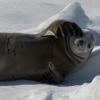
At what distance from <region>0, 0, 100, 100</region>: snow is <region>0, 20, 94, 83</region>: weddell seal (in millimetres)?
70

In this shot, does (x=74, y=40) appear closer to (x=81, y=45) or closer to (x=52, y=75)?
(x=81, y=45)

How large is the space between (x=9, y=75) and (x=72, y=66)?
1.40 feet

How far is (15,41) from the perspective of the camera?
3.53 meters

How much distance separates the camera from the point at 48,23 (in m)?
4.51

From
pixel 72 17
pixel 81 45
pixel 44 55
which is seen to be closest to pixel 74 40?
pixel 81 45

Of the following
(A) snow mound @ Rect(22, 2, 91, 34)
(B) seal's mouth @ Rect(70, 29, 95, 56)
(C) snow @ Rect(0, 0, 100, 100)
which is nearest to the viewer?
(C) snow @ Rect(0, 0, 100, 100)

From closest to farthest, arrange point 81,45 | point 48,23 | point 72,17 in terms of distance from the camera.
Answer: point 81,45 < point 48,23 < point 72,17

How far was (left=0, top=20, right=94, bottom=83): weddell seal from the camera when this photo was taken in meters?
3.47

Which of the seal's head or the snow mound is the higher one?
the seal's head

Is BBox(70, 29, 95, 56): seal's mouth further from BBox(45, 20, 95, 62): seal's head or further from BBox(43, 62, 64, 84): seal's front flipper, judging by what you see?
BBox(43, 62, 64, 84): seal's front flipper

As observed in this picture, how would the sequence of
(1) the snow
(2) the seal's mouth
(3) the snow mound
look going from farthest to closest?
(3) the snow mound → (2) the seal's mouth → (1) the snow

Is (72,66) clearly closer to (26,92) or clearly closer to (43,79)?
(43,79)

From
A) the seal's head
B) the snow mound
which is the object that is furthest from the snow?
the seal's head

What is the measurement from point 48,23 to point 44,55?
1053 millimetres
